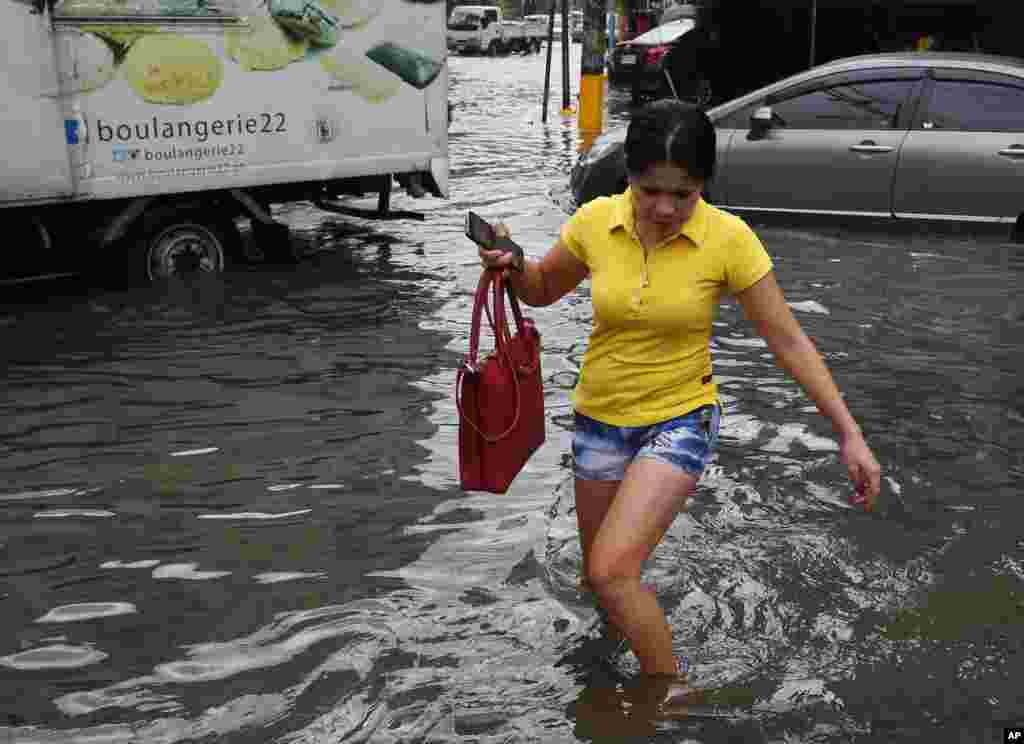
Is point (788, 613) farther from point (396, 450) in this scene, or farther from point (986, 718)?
point (396, 450)

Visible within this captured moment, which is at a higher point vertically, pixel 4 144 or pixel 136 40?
pixel 136 40

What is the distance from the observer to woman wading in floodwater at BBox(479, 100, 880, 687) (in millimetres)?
3537

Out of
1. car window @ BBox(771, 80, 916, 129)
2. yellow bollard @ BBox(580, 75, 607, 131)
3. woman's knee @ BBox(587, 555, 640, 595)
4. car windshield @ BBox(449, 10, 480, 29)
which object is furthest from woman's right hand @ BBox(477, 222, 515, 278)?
car windshield @ BBox(449, 10, 480, 29)

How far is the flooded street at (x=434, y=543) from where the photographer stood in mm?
4047

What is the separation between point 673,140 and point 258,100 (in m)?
7.14

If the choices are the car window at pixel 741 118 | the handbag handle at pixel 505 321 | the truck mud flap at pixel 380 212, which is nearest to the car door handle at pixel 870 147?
the car window at pixel 741 118

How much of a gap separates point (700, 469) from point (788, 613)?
3.86 ft

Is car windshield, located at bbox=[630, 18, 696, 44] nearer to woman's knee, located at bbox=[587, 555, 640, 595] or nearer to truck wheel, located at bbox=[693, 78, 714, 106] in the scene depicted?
truck wheel, located at bbox=[693, 78, 714, 106]

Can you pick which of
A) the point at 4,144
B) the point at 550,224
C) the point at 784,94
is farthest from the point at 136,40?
the point at 784,94

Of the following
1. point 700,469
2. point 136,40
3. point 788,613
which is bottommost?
point 788,613

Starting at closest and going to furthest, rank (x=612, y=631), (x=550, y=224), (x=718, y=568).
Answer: (x=612, y=631) < (x=718, y=568) < (x=550, y=224)

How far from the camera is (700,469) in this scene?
3807 millimetres

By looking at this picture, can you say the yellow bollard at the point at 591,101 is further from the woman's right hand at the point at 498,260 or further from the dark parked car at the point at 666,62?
the woman's right hand at the point at 498,260

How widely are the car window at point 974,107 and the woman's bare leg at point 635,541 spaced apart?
7.97 metres
